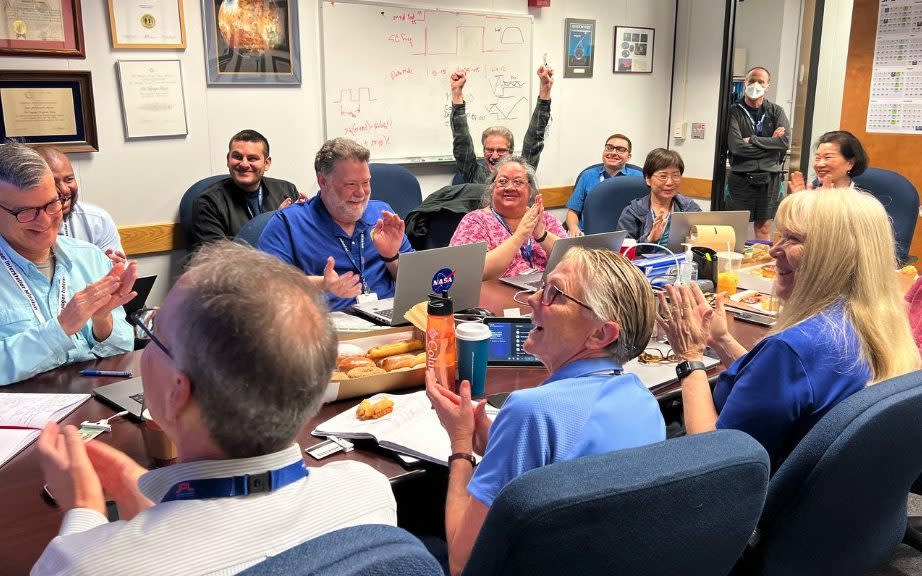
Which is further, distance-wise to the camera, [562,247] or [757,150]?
[757,150]

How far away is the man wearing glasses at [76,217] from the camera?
3031 mm

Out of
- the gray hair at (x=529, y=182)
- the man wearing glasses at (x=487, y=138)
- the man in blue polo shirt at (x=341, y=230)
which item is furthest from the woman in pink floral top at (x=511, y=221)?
the man wearing glasses at (x=487, y=138)

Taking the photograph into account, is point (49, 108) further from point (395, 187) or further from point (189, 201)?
point (395, 187)

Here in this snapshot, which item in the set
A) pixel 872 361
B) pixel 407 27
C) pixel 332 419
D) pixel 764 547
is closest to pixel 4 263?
pixel 332 419

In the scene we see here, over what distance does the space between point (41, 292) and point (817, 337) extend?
2028 mm

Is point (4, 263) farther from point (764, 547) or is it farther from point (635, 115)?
point (635, 115)

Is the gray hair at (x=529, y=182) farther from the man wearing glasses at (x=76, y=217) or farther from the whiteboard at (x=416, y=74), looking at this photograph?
the man wearing glasses at (x=76, y=217)

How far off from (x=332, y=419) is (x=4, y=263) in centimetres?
109

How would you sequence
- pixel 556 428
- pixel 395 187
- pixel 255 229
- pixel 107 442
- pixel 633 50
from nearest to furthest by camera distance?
1. pixel 556 428
2. pixel 107 442
3. pixel 255 229
4. pixel 395 187
5. pixel 633 50

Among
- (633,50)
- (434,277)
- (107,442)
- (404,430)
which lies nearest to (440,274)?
(434,277)

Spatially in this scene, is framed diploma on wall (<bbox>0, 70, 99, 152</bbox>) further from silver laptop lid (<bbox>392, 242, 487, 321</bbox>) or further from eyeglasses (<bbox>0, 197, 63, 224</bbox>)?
silver laptop lid (<bbox>392, 242, 487, 321</bbox>)

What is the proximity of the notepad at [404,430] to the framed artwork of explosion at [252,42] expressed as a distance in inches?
121

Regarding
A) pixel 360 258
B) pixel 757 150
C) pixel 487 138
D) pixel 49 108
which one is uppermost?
A: pixel 49 108

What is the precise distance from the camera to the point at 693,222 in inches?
127
